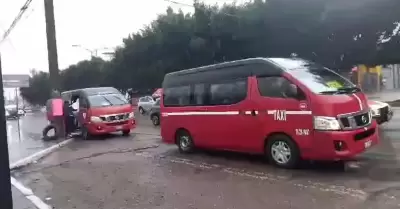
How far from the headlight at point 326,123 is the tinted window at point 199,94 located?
3329mm

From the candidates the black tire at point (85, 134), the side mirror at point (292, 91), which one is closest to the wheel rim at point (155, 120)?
the black tire at point (85, 134)

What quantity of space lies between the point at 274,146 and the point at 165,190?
2.43 meters

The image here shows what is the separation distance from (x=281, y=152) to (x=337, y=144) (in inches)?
47.1

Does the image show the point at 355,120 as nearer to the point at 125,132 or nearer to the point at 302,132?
the point at 302,132

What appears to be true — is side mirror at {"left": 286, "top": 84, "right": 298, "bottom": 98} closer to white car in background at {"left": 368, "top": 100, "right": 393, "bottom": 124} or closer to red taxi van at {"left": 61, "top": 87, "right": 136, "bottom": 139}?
white car in background at {"left": 368, "top": 100, "right": 393, "bottom": 124}

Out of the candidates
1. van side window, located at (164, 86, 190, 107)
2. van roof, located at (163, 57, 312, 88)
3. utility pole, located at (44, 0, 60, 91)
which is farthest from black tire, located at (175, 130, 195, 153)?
utility pole, located at (44, 0, 60, 91)

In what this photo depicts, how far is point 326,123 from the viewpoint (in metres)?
7.43

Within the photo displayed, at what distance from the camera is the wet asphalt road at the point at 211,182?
6.18 meters

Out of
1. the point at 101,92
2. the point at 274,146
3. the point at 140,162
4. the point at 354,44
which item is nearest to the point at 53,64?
the point at 101,92

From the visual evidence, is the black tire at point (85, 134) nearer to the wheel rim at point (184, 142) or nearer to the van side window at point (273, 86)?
the wheel rim at point (184, 142)

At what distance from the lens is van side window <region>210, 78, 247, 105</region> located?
900 centimetres

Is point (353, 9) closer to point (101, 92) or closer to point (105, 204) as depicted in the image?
point (101, 92)

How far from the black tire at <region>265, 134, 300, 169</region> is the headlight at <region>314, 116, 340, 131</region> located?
0.68 metres

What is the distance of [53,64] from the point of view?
19.4 meters
